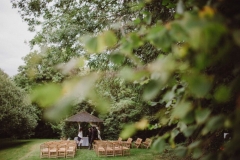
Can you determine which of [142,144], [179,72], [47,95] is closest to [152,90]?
[47,95]

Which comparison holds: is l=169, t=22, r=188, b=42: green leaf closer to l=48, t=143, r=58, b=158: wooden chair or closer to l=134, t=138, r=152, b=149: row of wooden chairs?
l=48, t=143, r=58, b=158: wooden chair

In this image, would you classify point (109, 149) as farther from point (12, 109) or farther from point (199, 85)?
point (199, 85)

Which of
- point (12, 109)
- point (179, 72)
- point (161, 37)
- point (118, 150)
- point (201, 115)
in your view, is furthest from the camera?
point (12, 109)

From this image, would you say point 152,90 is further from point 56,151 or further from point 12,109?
point 12,109

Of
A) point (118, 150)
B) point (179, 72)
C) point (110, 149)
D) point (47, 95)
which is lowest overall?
point (118, 150)

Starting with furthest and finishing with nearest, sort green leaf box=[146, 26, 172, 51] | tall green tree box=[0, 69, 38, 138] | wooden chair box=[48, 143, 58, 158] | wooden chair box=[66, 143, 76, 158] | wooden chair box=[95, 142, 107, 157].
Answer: tall green tree box=[0, 69, 38, 138] → wooden chair box=[95, 142, 107, 157] → wooden chair box=[66, 143, 76, 158] → wooden chair box=[48, 143, 58, 158] → green leaf box=[146, 26, 172, 51]

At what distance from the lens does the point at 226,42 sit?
1.18 meters

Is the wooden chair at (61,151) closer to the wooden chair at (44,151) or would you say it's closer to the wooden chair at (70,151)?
the wooden chair at (70,151)

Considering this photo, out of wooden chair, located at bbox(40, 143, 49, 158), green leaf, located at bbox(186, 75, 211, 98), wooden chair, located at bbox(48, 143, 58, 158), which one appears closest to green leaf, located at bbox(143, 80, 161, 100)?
green leaf, located at bbox(186, 75, 211, 98)

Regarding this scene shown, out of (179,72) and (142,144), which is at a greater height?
(179,72)

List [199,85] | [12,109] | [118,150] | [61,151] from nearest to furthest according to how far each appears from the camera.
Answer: [199,85] < [61,151] < [118,150] < [12,109]

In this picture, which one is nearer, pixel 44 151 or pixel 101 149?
pixel 44 151

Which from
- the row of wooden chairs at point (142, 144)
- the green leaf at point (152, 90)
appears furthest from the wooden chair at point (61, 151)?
the green leaf at point (152, 90)

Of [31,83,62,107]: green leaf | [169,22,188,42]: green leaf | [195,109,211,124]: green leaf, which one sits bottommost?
[195,109,211,124]: green leaf
